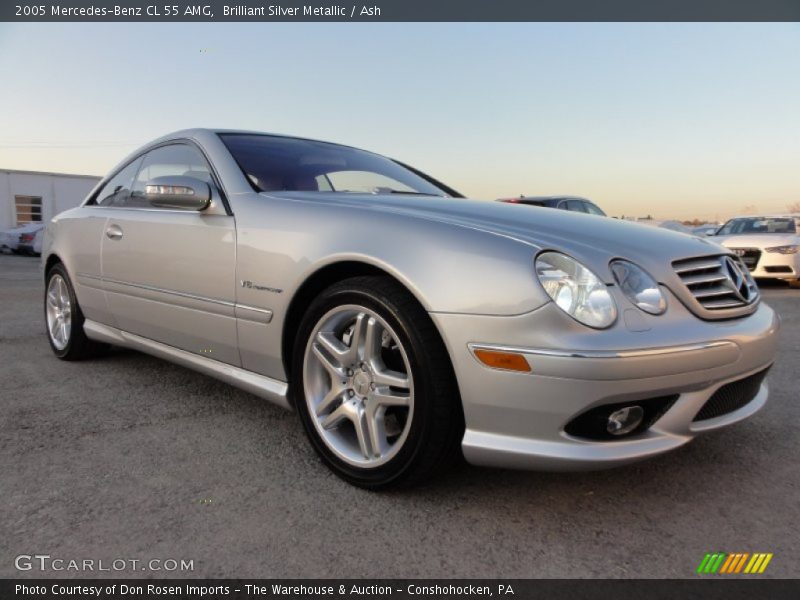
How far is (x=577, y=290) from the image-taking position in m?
1.76

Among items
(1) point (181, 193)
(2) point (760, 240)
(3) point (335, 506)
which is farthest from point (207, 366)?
(2) point (760, 240)

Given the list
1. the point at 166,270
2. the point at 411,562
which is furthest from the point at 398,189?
the point at 411,562

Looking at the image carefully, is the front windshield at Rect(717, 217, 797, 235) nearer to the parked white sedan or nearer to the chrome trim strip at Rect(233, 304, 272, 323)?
the parked white sedan

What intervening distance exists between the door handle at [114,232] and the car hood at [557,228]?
1180 millimetres

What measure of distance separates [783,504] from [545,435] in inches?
36.0

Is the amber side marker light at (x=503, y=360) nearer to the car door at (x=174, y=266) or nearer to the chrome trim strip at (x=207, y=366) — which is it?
the chrome trim strip at (x=207, y=366)

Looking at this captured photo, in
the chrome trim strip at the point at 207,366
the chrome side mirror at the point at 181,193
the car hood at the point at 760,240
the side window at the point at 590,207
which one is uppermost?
the chrome side mirror at the point at 181,193

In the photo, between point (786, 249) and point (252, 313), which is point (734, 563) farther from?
point (786, 249)

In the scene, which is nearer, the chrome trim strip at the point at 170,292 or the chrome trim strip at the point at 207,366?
the chrome trim strip at the point at 207,366

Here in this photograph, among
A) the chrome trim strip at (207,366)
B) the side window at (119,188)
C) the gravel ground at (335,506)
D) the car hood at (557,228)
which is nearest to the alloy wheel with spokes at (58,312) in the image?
the chrome trim strip at (207,366)

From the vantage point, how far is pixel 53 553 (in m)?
1.68

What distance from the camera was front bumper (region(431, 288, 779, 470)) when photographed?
1.68 m

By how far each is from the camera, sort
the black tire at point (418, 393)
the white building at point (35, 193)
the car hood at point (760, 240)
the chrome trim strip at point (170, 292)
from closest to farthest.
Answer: the black tire at point (418, 393)
the chrome trim strip at point (170, 292)
the car hood at point (760, 240)
the white building at point (35, 193)

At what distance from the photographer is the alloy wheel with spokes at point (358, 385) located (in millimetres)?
2033
